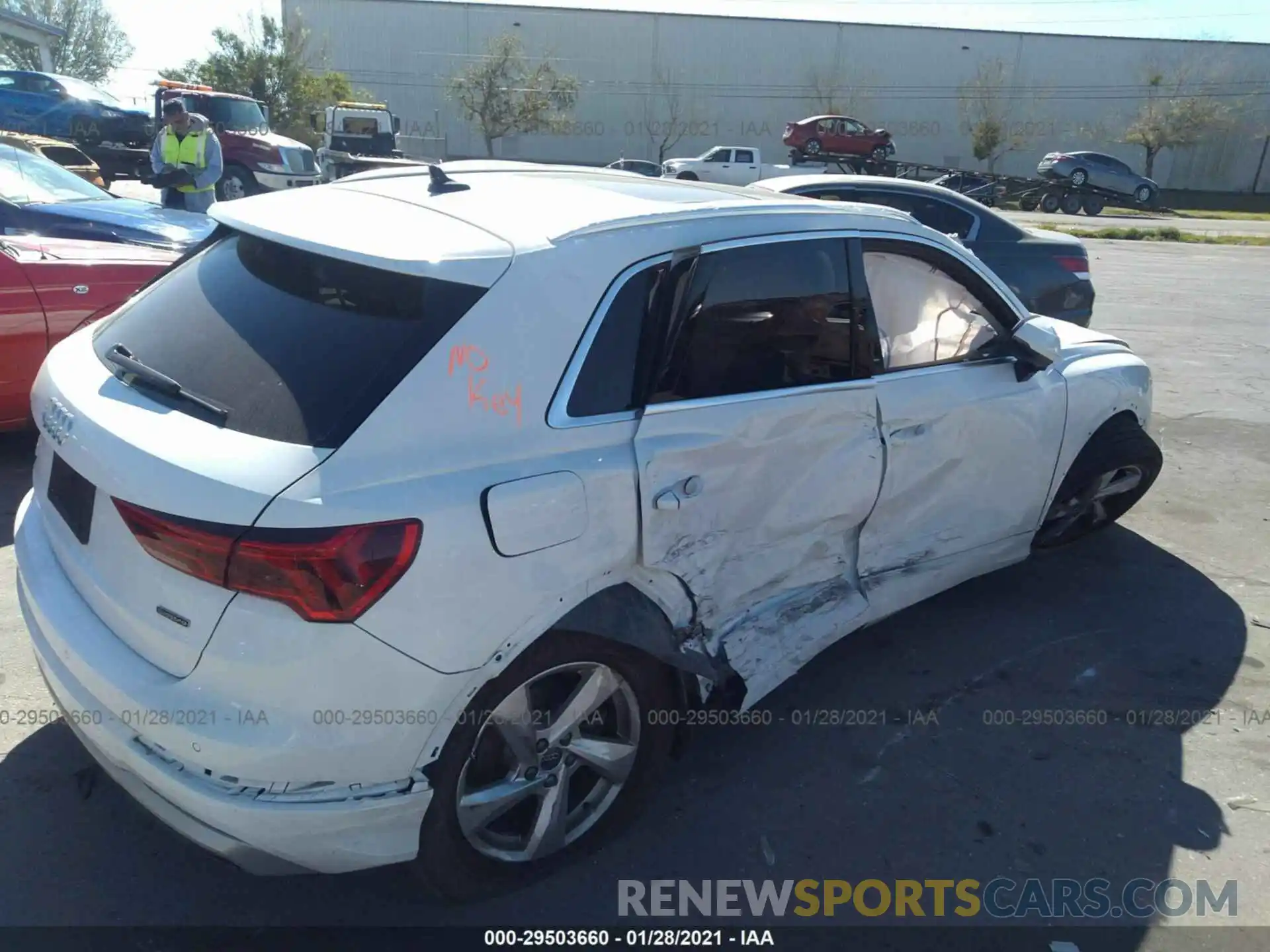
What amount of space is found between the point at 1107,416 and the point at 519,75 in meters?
56.2

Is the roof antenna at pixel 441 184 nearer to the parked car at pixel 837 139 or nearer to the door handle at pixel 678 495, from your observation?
the door handle at pixel 678 495

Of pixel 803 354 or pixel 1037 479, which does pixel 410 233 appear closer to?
pixel 803 354

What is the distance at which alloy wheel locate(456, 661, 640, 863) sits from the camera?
8.18 ft

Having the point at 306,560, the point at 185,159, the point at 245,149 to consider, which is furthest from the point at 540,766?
the point at 245,149

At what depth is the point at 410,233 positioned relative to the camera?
100 inches

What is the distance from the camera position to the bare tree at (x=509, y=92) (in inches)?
2137

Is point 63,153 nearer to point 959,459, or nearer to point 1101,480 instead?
point 959,459

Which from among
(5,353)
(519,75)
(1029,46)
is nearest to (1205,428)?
(5,353)

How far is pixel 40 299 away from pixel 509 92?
5394 cm

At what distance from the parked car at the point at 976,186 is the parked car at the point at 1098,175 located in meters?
2.33

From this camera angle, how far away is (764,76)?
6069 centimetres

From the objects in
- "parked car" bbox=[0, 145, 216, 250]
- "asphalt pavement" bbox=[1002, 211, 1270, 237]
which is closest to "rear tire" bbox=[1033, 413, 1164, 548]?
"parked car" bbox=[0, 145, 216, 250]

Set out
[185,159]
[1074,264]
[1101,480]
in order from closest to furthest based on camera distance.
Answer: [1101,480]
[1074,264]
[185,159]

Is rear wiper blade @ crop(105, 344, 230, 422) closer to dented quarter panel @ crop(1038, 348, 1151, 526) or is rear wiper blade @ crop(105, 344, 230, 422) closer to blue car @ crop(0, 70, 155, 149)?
dented quarter panel @ crop(1038, 348, 1151, 526)
